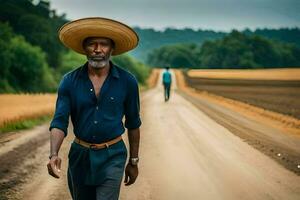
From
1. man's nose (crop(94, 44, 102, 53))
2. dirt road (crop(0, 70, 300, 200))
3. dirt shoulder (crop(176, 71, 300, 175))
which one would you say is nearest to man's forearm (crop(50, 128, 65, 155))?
man's nose (crop(94, 44, 102, 53))

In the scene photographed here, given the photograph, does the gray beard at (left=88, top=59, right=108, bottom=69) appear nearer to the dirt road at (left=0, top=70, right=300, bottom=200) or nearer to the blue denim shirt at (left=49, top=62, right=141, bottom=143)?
the blue denim shirt at (left=49, top=62, right=141, bottom=143)

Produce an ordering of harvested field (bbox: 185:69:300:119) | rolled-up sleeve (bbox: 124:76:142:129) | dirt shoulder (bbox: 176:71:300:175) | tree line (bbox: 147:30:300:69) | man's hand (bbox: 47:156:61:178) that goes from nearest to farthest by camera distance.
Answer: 1. man's hand (bbox: 47:156:61:178)
2. rolled-up sleeve (bbox: 124:76:142:129)
3. dirt shoulder (bbox: 176:71:300:175)
4. harvested field (bbox: 185:69:300:119)
5. tree line (bbox: 147:30:300:69)

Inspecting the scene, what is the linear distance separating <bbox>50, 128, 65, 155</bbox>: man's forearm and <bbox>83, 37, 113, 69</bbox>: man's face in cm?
60

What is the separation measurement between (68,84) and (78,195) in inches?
36.3

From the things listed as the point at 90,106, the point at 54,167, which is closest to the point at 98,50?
the point at 90,106

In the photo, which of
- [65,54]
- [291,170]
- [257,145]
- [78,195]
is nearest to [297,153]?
[257,145]

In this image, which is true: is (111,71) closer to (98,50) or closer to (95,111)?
(98,50)

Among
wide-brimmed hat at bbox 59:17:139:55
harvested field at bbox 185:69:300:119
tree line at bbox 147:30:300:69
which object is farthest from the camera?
tree line at bbox 147:30:300:69

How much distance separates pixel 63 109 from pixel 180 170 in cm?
562

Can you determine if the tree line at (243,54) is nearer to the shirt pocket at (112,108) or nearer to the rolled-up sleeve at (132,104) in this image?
the rolled-up sleeve at (132,104)

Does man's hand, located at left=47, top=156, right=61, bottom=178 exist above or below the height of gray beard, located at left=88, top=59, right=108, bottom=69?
below

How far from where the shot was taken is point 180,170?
9656 millimetres

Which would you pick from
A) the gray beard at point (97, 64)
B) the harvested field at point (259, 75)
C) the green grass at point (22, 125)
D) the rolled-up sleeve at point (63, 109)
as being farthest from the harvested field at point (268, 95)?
the harvested field at point (259, 75)

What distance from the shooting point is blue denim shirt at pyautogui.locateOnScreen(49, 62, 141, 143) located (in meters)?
4.31
